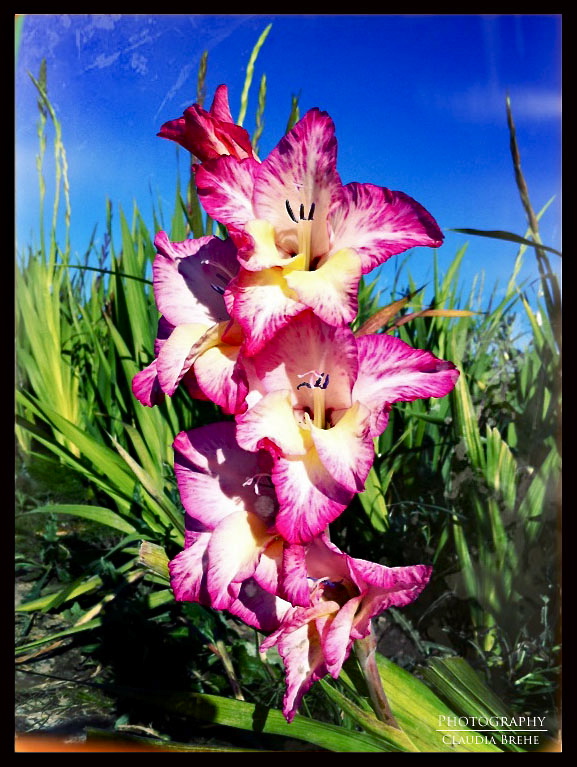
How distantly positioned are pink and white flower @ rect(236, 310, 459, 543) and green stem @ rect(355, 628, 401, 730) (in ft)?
0.53

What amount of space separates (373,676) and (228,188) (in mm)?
426

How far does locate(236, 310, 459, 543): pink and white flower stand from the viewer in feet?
1.81

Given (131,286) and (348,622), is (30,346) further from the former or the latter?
(348,622)

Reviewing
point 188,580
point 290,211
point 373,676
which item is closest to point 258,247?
point 290,211

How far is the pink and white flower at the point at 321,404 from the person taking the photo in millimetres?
553

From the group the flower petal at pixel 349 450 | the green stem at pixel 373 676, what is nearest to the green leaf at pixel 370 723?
the green stem at pixel 373 676

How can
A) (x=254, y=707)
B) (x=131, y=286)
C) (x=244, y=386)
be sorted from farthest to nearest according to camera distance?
1. (x=131, y=286)
2. (x=254, y=707)
3. (x=244, y=386)

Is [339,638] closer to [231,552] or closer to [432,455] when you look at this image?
[231,552]

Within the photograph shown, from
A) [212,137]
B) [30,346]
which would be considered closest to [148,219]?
[30,346]

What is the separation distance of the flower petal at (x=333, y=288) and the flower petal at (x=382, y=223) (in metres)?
0.02

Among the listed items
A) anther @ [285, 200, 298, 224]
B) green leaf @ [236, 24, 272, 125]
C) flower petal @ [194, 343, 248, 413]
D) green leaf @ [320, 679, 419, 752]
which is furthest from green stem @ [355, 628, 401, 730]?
green leaf @ [236, 24, 272, 125]

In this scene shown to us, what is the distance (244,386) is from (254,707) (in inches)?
14.4

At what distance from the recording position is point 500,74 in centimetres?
91

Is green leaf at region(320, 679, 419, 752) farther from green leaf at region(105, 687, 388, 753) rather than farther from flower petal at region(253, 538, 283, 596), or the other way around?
flower petal at region(253, 538, 283, 596)
